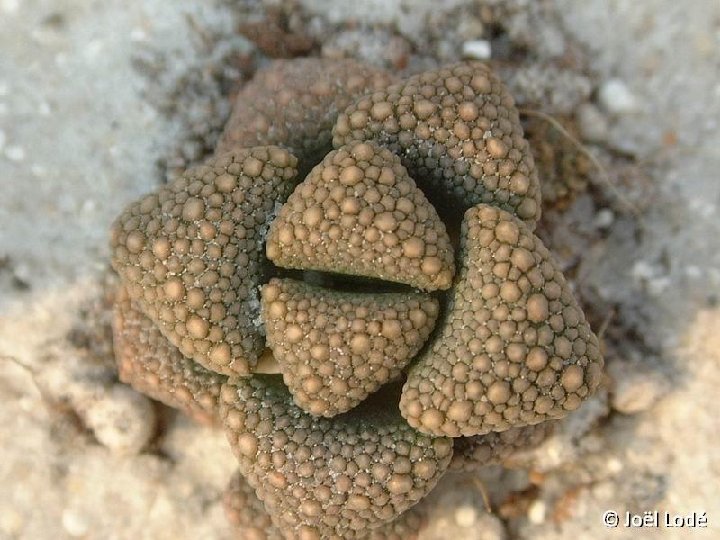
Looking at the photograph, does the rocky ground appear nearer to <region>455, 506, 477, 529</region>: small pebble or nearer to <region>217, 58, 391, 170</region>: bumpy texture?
<region>455, 506, 477, 529</region>: small pebble

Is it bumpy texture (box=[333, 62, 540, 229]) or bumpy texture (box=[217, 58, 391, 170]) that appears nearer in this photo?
bumpy texture (box=[333, 62, 540, 229])

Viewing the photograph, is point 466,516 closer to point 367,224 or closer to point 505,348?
point 505,348

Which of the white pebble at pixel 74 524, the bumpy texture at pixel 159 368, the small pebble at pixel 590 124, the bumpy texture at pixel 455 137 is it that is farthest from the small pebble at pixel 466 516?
the small pebble at pixel 590 124

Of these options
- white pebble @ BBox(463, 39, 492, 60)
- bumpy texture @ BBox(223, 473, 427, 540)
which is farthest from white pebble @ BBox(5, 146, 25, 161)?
white pebble @ BBox(463, 39, 492, 60)

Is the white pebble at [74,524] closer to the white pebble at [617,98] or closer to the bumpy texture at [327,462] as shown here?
the bumpy texture at [327,462]

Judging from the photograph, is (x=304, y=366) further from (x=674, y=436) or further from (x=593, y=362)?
(x=674, y=436)

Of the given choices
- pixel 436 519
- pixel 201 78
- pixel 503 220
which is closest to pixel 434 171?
pixel 503 220
